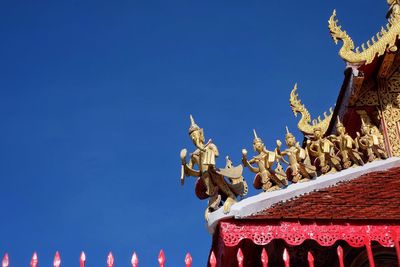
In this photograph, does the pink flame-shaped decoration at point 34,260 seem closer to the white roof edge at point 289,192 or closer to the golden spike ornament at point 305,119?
the white roof edge at point 289,192

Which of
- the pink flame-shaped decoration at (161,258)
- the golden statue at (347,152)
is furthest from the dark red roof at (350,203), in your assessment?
the pink flame-shaped decoration at (161,258)

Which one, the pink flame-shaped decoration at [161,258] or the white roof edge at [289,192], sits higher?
the white roof edge at [289,192]

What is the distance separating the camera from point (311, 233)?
8.62 m

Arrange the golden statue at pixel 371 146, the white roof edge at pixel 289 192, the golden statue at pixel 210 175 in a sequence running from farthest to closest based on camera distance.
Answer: the golden statue at pixel 371 146, the golden statue at pixel 210 175, the white roof edge at pixel 289 192

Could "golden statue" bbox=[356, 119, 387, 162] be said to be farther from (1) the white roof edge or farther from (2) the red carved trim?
(2) the red carved trim

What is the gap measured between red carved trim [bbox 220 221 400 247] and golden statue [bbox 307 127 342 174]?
2.55 meters

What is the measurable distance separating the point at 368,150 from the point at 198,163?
10.9ft

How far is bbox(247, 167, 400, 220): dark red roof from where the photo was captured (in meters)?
8.82

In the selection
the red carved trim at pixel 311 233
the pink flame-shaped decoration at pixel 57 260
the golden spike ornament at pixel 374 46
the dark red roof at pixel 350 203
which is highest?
the golden spike ornament at pixel 374 46

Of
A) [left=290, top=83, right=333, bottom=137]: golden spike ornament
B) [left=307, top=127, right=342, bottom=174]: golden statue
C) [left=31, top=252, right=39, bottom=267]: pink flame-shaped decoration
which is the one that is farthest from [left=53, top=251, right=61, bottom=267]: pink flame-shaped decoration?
[left=290, top=83, right=333, bottom=137]: golden spike ornament

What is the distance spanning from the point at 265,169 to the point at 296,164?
1.83 feet

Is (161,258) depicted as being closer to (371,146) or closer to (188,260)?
(188,260)

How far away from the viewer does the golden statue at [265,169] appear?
1017 centimetres

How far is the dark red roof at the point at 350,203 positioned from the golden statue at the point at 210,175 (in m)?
0.51
